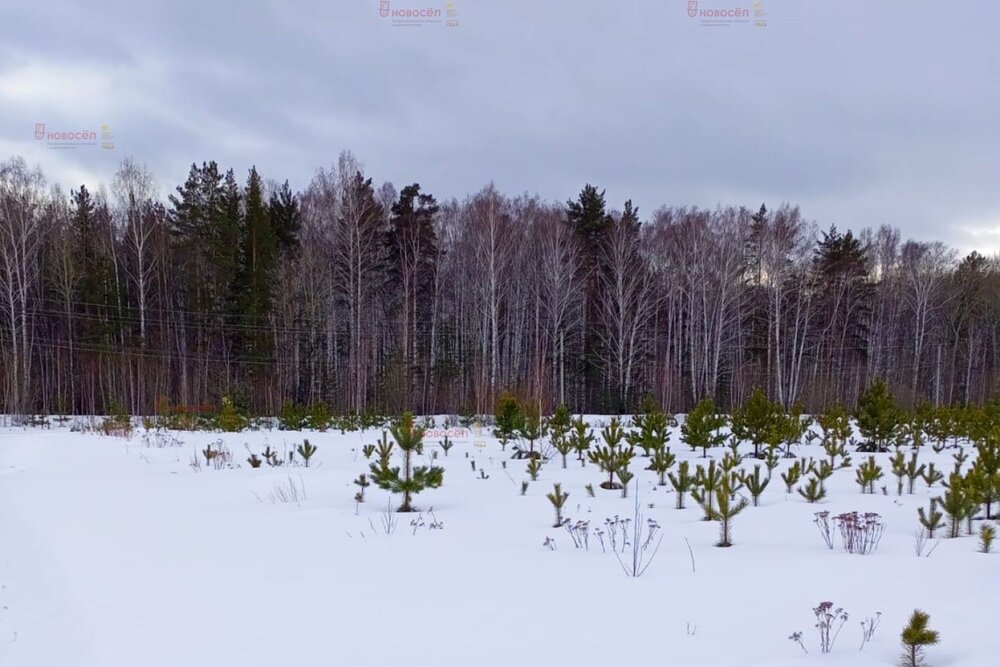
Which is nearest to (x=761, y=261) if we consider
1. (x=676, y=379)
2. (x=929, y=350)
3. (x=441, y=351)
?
(x=676, y=379)

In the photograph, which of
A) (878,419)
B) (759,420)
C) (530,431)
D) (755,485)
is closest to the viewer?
(755,485)

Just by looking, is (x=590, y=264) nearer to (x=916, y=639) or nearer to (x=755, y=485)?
(x=755, y=485)

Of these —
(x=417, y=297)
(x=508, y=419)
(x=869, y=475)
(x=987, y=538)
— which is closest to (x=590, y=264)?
(x=417, y=297)

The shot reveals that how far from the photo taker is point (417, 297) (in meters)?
32.1

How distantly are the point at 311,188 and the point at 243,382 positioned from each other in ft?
41.3

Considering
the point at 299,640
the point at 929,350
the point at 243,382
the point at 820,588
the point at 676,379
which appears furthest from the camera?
the point at 929,350

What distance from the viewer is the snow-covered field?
343cm

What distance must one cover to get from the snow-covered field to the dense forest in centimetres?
1855

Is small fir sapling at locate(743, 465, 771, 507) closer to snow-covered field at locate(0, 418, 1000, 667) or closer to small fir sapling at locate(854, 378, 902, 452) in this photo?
snow-covered field at locate(0, 418, 1000, 667)

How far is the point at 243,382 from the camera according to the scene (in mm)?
27844

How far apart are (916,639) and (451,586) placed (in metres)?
2.87

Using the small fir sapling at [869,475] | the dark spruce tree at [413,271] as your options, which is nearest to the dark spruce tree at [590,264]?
the dark spruce tree at [413,271]

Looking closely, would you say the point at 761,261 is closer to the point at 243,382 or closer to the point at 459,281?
the point at 459,281

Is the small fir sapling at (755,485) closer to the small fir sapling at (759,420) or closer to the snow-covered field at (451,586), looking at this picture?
the snow-covered field at (451,586)
